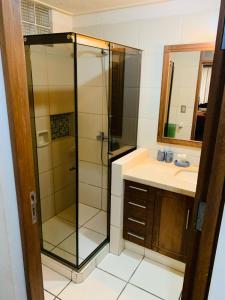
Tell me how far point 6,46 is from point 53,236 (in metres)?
1.95

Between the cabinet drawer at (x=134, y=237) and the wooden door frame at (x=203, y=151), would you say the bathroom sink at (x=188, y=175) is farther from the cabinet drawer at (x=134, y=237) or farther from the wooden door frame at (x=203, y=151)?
the wooden door frame at (x=203, y=151)

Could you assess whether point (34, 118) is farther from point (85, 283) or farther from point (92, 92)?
point (85, 283)

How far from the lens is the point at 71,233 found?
2074 mm

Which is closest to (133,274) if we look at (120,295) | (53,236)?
(120,295)

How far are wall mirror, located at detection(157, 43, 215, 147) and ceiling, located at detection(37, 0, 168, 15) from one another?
1.84 feet

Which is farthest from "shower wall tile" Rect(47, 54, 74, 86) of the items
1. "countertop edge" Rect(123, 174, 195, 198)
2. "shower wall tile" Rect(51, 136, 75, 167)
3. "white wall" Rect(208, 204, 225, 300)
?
"white wall" Rect(208, 204, 225, 300)

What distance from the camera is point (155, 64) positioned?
7.20 ft

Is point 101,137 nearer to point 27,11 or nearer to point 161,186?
point 161,186

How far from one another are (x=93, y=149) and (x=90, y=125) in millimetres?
279

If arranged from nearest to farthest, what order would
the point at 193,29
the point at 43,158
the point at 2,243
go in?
the point at 2,243 < the point at 193,29 < the point at 43,158

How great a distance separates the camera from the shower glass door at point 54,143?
202cm

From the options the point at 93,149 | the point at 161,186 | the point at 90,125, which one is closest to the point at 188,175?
the point at 161,186

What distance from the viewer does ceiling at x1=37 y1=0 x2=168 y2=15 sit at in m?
2.07

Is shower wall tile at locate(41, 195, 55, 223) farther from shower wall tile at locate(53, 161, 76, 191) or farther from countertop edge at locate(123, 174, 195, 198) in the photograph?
countertop edge at locate(123, 174, 195, 198)
